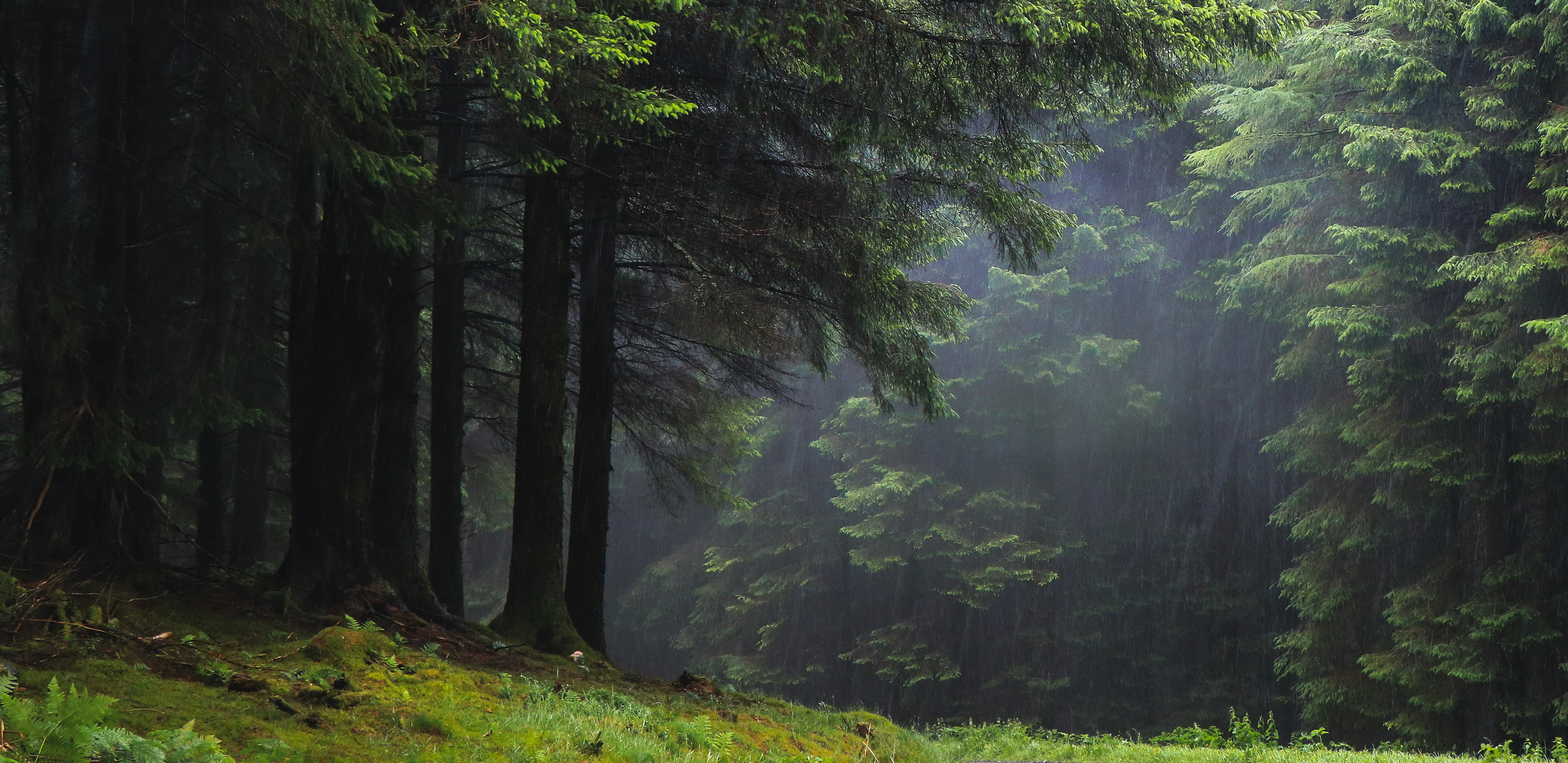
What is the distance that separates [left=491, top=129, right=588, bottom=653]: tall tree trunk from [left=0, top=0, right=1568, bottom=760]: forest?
42 mm

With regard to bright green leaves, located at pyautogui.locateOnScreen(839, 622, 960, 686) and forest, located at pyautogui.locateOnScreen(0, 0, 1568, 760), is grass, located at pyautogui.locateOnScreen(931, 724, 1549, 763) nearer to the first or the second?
forest, located at pyautogui.locateOnScreen(0, 0, 1568, 760)

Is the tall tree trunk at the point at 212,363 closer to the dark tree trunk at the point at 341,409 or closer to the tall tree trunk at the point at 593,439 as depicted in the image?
the dark tree trunk at the point at 341,409

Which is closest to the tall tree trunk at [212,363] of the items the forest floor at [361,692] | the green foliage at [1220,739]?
the forest floor at [361,692]

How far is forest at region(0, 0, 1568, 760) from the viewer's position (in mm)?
6117

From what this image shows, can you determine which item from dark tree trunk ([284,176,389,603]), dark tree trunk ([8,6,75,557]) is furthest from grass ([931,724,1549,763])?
dark tree trunk ([8,6,75,557])

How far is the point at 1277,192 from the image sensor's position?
1728 centimetres

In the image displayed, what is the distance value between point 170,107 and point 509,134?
444 cm

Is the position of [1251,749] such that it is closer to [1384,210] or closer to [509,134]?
[509,134]

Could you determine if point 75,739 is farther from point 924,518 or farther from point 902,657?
point 924,518

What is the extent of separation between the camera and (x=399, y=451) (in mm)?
8688

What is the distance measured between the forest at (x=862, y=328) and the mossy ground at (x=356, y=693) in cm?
36

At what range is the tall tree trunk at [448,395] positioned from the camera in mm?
9820

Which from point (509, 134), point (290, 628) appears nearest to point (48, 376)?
point (290, 628)

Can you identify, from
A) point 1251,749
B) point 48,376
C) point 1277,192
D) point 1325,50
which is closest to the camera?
point 48,376
